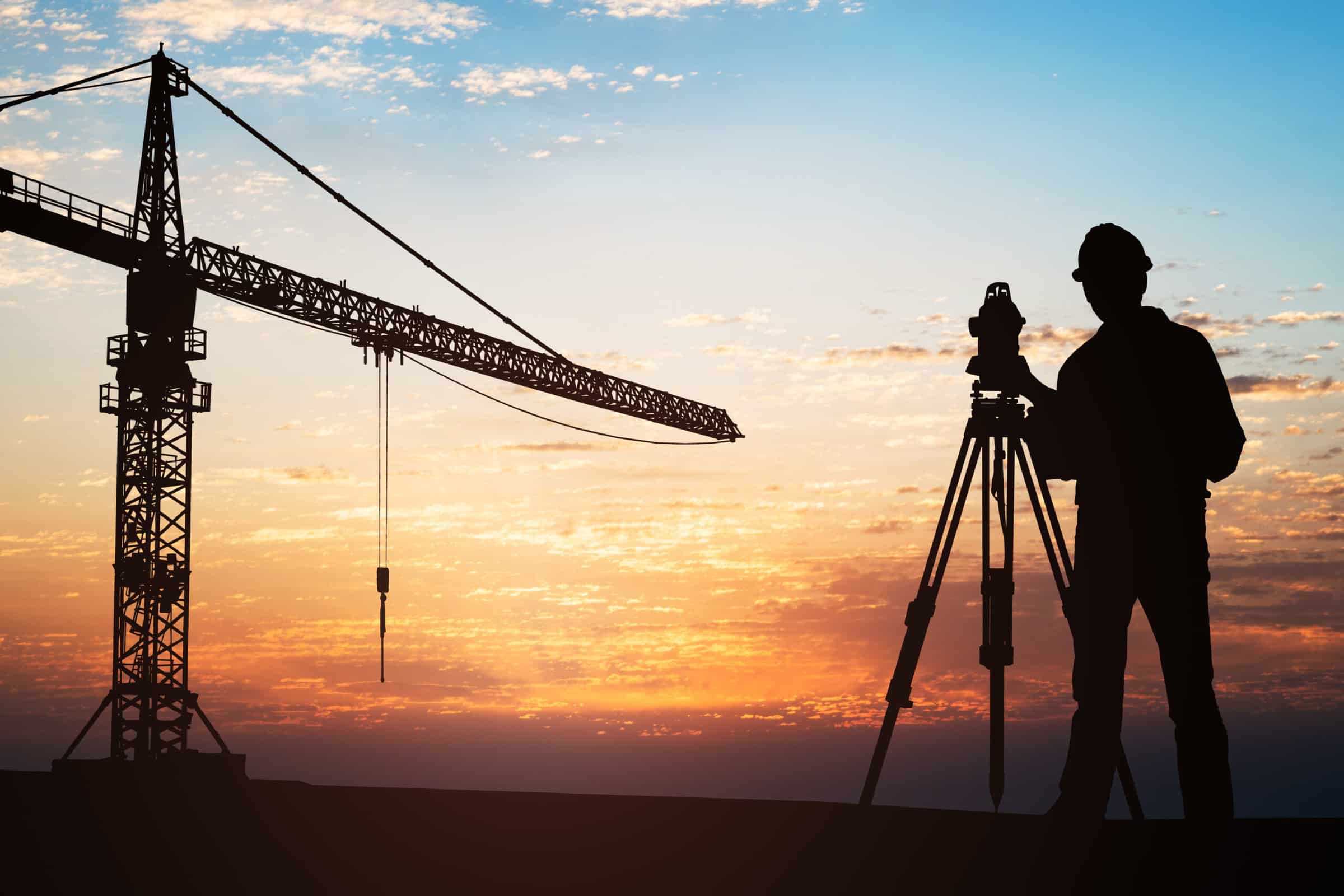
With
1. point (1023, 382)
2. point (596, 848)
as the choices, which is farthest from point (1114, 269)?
point (596, 848)

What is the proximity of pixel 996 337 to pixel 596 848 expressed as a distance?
162 inches

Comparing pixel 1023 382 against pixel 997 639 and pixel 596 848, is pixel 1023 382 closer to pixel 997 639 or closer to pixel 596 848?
pixel 997 639

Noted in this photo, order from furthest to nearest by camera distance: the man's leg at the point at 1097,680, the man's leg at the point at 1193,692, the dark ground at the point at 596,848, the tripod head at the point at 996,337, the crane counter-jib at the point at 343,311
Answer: the crane counter-jib at the point at 343,311 → the tripod head at the point at 996,337 → the man's leg at the point at 1097,680 → the man's leg at the point at 1193,692 → the dark ground at the point at 596,848

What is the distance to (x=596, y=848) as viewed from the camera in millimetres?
7508

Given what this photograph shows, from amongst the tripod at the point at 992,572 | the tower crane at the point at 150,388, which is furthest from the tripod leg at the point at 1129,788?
the tower crane at the point at 150,388

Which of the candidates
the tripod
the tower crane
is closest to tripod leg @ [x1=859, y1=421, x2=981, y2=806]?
the tripod

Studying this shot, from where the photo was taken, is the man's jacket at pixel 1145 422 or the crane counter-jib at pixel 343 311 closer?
the man's jacket at pixel 1145 422

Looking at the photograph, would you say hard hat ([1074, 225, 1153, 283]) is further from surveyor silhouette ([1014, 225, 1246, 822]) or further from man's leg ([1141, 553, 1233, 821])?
man's leg ([1141, 553, 1233, 821])

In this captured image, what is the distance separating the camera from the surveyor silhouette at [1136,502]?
6512mm

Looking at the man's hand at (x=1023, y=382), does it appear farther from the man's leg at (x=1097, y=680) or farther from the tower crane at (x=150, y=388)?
the tower crane at (x=150, y=388)

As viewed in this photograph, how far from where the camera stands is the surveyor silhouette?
6.51 metres

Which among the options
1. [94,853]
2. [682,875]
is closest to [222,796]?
[94,853]

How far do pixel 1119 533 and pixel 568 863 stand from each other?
357cm

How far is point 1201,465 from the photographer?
21.7 ft
